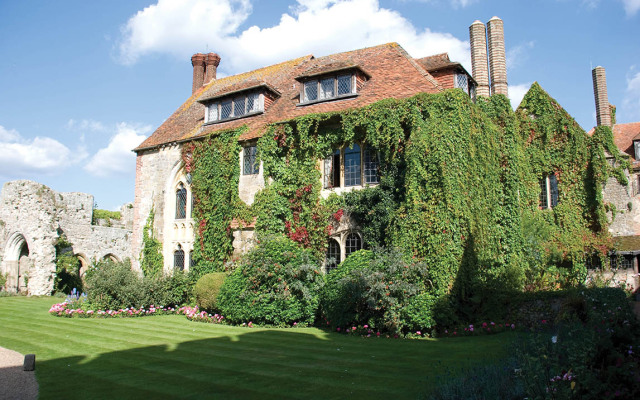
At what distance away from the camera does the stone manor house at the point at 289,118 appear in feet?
58.5

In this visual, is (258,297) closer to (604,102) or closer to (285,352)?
(285,352)

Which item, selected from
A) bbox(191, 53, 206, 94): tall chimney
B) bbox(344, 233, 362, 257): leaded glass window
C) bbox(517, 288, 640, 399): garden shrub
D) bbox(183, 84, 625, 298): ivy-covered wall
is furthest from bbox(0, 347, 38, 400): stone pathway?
bbox(191, 53, 206, 94): tall chimney

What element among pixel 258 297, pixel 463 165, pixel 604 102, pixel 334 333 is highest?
pixel 604 102

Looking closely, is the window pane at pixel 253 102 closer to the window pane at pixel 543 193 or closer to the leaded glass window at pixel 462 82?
the leaded glass window at pixel 462 82

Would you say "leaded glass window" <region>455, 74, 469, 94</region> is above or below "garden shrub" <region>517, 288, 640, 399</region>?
above

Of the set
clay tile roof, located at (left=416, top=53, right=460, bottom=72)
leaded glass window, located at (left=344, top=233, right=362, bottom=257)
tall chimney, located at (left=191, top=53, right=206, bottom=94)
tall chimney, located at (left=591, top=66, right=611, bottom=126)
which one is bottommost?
leaded glass window, located at (left=344, top=233, right=362, bottom=257)

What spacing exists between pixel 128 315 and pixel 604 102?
30.3 m

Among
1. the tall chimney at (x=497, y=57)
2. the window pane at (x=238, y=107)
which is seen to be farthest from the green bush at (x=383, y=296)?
the tall chimney at (x=497, y=57)

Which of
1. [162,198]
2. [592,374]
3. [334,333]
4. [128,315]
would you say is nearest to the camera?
[592,374]

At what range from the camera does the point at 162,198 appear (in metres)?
22.8

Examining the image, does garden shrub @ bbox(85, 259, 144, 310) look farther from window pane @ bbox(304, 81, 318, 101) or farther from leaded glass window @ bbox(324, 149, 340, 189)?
window pane @ bbox(304, 81, 318, 101)

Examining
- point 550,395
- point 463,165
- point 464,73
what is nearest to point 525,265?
point 463,165

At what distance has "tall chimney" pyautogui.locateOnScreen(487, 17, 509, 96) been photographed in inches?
832

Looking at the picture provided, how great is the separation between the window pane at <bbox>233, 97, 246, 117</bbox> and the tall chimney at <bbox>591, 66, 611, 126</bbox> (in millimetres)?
23147
